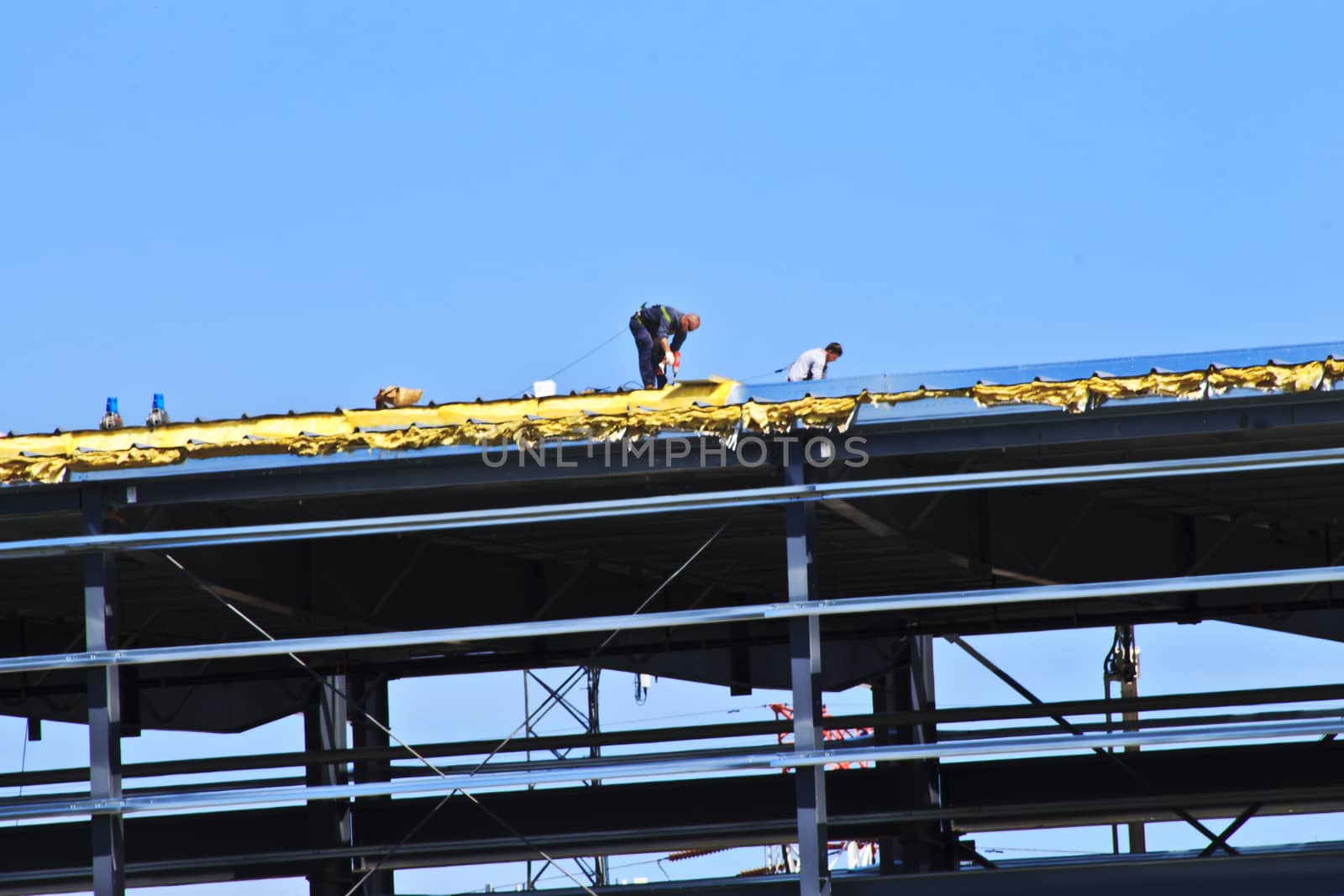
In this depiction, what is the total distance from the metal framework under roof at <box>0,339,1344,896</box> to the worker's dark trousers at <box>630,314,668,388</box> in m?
1.32

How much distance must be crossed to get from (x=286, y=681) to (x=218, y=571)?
24.5ft

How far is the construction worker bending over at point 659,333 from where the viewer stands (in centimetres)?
1750

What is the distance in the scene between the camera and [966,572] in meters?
21.8

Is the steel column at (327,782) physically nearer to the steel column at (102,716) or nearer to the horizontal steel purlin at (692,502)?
the steel column at (102,716)

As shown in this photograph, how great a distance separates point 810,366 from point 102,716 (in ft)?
22.1

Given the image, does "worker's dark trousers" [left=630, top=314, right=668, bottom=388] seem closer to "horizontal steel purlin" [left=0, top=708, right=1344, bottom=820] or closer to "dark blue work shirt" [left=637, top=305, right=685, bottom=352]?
"dark blue work shirt" [left=637, top=305, right=685, bottom=352]

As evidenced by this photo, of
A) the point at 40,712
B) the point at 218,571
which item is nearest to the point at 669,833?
the point at 218,571

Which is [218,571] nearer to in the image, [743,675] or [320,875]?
[320,875]

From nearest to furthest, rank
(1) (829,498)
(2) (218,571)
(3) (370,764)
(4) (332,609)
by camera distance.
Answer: (1) (829,498)
(2) (218,571)
(4) (332,609)
(3) (370,764)

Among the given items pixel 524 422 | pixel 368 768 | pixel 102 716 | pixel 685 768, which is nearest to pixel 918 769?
pixel 368 768

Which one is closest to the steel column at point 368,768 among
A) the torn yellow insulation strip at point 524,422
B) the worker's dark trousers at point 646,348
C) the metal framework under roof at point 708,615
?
the metal framework under roof at point 708,615

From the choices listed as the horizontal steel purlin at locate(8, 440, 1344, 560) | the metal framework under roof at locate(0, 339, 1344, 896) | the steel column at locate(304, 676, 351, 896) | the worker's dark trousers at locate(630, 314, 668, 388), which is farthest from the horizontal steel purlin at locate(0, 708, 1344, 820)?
the steel column at locate(304, 676, 351, 896)

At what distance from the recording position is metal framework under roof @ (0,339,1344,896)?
46.4ft

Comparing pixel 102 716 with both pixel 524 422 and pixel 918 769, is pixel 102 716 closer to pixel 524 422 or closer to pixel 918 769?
pixel 524 422
